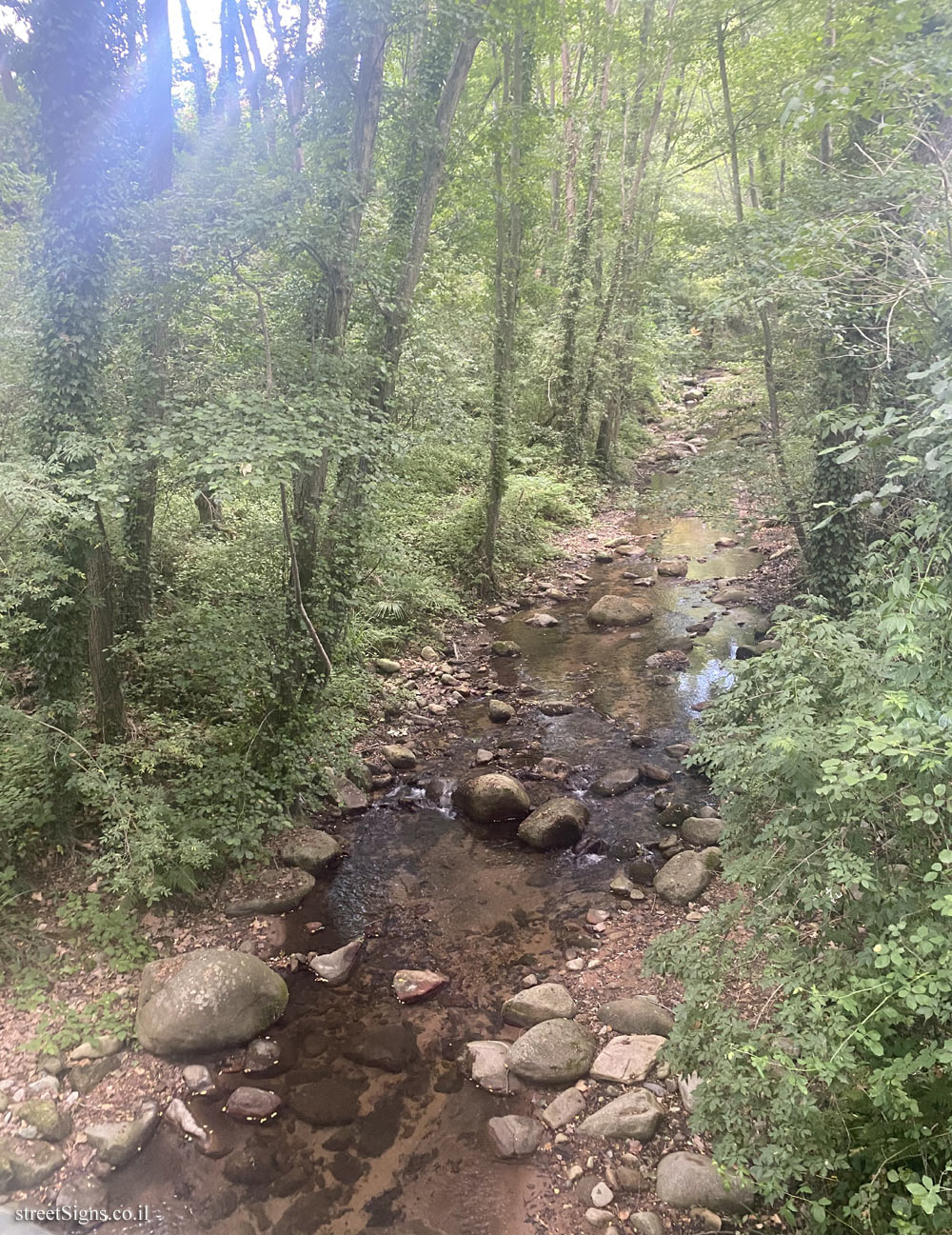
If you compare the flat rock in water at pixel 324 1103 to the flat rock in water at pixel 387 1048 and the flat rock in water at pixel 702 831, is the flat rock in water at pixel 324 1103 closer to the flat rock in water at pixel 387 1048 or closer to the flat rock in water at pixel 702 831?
the flat rock in water at pixel 387 1048

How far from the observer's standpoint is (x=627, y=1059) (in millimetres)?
5055

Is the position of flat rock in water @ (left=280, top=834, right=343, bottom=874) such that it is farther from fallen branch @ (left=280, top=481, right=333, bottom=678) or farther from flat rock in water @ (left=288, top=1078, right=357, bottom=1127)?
flat rock in water @ (left=288, top=1078, right=357, bottom=1127)

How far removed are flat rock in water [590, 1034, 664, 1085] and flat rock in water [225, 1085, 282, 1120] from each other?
2259 mm

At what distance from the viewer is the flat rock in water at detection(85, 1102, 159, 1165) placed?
445 centimetres

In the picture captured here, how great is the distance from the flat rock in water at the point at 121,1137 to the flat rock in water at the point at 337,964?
1.54m

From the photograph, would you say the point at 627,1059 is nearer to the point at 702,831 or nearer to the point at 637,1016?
the point at 637,1016

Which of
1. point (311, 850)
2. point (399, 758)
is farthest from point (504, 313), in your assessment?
point (311, 850)

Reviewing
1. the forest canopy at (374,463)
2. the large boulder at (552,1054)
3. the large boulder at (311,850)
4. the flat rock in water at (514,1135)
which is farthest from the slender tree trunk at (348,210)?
the flat rock in water at (514,1135)

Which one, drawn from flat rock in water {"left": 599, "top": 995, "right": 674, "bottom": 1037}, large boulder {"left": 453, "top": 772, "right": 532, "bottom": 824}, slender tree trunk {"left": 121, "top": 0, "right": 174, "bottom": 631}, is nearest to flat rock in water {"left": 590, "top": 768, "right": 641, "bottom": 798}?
large boulder {"left": 453, "top": 772, "right": 532, "bottom": 824}

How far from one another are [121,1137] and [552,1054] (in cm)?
291

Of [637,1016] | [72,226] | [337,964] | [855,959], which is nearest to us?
[855,959]

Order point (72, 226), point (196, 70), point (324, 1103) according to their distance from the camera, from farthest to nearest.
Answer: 1. point (196, 70)
2. point (72, 226)
3. point (324, 1103)

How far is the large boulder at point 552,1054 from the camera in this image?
5.00 metres

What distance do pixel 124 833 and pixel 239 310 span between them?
4890 millimetres
